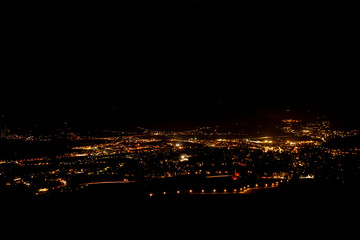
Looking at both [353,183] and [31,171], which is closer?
[353,183]

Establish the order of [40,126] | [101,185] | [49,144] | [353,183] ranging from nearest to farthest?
[353,183] → [101,185] → [49,144] → [40,126]

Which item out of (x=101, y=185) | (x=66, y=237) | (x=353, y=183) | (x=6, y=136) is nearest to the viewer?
(x=66, y=237)

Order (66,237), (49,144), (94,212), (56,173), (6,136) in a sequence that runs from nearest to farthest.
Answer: (66,237)
(94,212)
(56,173)
(49,144)
(6,136)

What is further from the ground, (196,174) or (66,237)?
(66,237)

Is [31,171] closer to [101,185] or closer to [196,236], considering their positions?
[101,185]

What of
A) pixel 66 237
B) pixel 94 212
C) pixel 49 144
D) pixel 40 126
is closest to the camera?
pixel 66 237

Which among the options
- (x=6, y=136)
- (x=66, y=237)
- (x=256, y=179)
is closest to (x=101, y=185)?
(x=66, y=237)

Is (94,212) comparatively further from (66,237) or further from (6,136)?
(6,136)

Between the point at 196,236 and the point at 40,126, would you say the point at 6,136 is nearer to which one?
the point at 40,126

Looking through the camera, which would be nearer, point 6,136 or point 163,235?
point 163,235

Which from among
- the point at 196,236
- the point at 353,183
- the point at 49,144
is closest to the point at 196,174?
the point at 353,183
